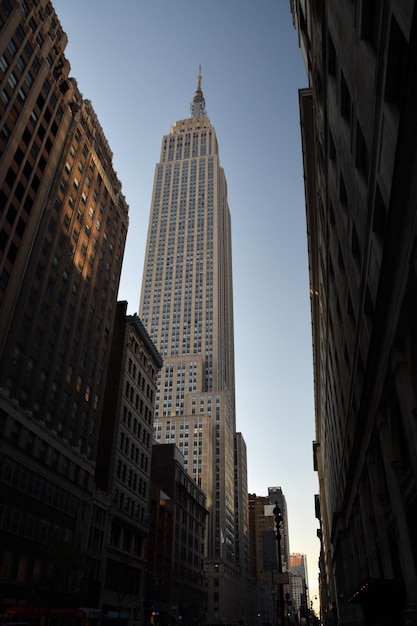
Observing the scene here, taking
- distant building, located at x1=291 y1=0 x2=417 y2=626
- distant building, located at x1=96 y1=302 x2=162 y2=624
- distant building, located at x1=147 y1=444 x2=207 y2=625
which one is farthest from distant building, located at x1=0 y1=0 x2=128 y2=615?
distant building, located at x1=291 y1=0 x2=417 y2=626

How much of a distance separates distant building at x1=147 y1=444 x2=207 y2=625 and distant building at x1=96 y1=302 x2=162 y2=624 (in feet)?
19.7

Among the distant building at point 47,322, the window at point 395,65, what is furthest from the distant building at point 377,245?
the distant building at point 47,322

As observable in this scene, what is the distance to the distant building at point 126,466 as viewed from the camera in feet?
207

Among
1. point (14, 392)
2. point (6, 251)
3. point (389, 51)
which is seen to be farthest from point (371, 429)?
point (6, 251)

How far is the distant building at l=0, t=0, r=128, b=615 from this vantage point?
46.0 metres

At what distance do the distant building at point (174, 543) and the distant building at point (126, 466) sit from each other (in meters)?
6.01

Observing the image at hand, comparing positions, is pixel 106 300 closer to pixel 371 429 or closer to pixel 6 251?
pixel 6 251

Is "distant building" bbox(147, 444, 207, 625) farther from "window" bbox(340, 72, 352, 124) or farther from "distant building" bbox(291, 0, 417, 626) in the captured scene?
"window" bbox(340, 72, 352, 124)

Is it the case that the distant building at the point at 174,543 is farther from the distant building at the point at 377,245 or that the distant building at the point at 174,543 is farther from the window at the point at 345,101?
the window at the point at 345,101

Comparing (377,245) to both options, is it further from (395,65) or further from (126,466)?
(126,466)

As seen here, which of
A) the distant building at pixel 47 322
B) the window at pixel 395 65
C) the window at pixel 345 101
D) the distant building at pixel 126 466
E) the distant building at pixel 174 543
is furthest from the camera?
the distant building at pixel 174 543

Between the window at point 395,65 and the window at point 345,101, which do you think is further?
the window at point 345,101

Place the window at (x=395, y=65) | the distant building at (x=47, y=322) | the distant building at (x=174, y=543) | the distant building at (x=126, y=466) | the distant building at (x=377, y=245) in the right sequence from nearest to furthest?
the window at (x=395, y=65)
the distant building at (x=377, y=245)
the distant building at (x=47, y=322)
the distant building at (x=126, y=466)
the distant building at (x=174, y=543)

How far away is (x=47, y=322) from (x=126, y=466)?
2638 centimetres
